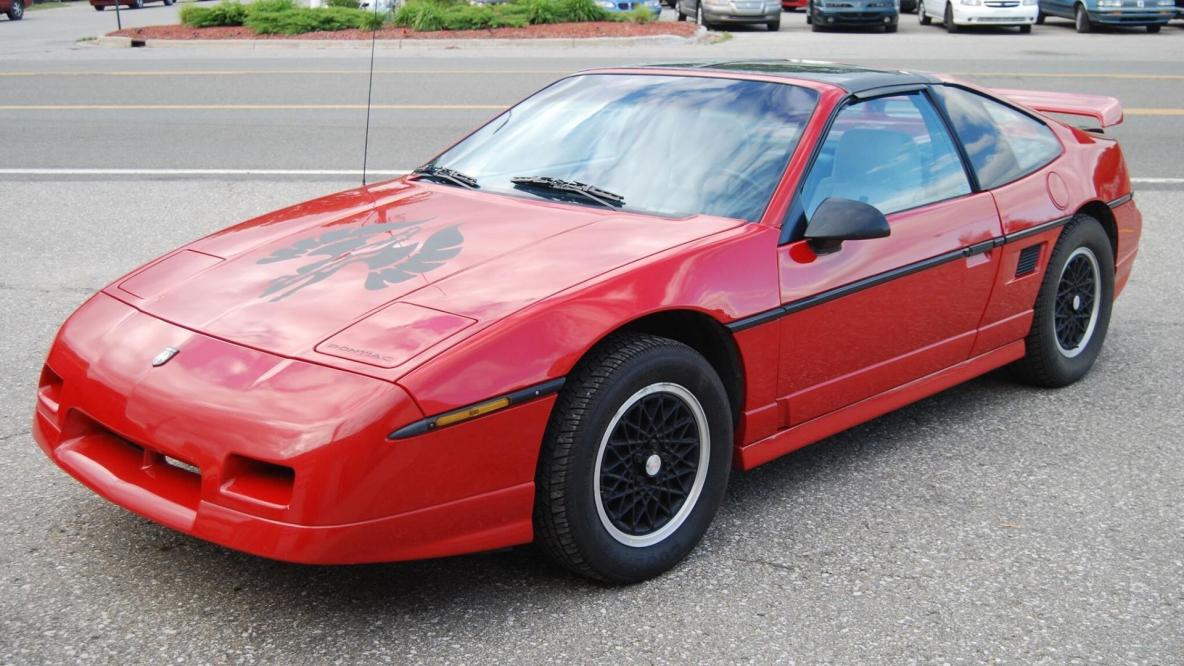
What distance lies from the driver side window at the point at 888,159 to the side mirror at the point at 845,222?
102 millimetres

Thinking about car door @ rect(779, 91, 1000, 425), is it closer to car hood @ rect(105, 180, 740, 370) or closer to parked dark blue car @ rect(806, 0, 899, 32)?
car hood @ rect(105, 180, 740, 370)

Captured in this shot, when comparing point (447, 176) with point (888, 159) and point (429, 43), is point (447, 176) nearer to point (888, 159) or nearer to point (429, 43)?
point (888, 159)

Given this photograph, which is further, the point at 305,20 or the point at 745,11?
the point at 745,11

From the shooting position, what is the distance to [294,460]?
9.27 feet

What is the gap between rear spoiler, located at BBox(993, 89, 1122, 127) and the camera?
18.4ft

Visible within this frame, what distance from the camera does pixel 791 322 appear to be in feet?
12.1

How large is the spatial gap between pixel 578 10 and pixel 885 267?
63.9 feet

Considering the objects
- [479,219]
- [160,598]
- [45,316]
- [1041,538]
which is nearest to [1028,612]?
[1041,538]

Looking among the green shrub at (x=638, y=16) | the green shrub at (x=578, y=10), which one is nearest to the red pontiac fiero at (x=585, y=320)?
the green shrub at (x=578, y=10)

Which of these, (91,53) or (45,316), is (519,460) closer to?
(45,316)

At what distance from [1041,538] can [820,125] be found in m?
1.44

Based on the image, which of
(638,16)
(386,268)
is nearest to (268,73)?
(638,16)

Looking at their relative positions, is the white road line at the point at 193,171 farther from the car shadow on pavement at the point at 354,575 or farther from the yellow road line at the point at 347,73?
the yellow road line at the point at 347,73

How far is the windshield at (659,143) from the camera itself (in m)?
3.88
